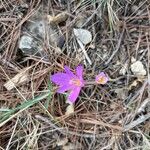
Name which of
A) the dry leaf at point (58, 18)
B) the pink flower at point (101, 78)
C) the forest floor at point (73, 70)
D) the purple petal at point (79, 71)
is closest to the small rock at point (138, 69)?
the forest floor at point (73, 70)

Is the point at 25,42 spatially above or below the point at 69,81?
above

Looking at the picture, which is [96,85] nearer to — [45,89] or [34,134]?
[45,89]

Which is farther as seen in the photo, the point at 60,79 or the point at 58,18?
the point at 58,18

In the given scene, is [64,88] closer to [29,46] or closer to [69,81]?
[69,81]

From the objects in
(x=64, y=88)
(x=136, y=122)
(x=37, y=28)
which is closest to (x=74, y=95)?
(x=64, y=88)

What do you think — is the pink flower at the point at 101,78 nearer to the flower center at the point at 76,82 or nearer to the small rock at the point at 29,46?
the flower center at the point at 76,82

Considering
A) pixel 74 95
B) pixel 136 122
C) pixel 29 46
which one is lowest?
pixel 136 122
